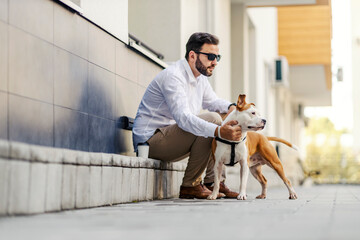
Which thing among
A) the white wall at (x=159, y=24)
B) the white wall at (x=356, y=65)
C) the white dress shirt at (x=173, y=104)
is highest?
the white wall at (x=356, y=65)

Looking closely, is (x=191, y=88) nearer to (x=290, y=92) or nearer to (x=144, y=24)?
(x=144, y=24)

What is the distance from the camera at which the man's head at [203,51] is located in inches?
268

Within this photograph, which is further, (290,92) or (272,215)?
(290,92)

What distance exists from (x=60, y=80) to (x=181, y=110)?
133 cm

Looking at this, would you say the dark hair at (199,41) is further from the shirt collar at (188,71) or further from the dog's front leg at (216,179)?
the dog's front leg at (216,179)

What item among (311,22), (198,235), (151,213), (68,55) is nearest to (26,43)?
(68,55)

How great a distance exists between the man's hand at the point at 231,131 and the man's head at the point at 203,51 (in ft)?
2.71

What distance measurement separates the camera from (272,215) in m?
4.31

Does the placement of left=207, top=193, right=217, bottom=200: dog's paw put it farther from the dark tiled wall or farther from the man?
the dark tiled wall

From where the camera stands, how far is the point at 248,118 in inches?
244

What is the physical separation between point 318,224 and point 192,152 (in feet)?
10.4

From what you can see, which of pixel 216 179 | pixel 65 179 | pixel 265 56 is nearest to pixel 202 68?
pixel 216 179

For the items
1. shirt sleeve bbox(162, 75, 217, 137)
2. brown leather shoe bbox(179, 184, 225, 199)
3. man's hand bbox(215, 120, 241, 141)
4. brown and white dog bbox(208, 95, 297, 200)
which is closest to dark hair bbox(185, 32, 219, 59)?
shirt sleeve bbox(162, 75, 217, 137)

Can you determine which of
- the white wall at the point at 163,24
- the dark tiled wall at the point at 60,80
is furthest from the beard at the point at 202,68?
the white wall at the point at 163,24
